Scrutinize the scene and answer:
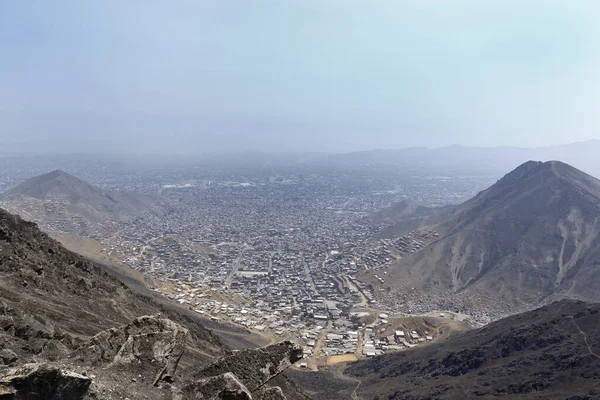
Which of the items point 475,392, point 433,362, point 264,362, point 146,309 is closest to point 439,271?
point 433,362

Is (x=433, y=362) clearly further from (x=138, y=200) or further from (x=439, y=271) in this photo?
(x=138, y=200)

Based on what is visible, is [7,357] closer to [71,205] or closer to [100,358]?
[100,358]

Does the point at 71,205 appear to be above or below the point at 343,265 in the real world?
above

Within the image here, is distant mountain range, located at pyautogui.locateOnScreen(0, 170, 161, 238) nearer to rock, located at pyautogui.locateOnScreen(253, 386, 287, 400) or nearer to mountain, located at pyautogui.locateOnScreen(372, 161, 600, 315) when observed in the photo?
mountain, located at pyautogui.locateOnScreen(372, 161, 600, 315)

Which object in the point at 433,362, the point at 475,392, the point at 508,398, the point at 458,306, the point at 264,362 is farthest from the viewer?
the point at 458,306

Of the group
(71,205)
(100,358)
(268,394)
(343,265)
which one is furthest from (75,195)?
(268,394)

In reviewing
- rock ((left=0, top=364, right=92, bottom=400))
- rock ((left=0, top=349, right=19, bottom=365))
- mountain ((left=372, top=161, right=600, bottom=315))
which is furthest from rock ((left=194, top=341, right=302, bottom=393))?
mountain ((left=372, top=161, right=600, bottom=315))
